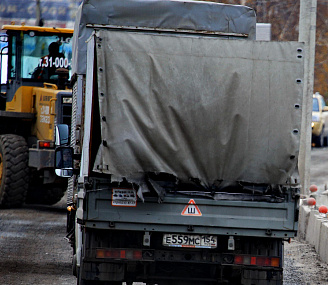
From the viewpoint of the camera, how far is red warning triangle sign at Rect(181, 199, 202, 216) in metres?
7.98

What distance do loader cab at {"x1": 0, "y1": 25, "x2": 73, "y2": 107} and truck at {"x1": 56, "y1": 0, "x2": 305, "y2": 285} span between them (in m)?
10.2

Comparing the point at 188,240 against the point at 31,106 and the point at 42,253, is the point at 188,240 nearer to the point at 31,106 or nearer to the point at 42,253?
the point at 42,253

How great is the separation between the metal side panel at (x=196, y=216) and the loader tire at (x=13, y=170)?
32.3 ft

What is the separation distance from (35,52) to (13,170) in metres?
2.62

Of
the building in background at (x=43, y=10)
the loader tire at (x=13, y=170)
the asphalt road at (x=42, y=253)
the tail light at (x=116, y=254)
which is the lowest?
the asphalt road at (x=42, y=253)

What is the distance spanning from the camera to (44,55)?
18.4m

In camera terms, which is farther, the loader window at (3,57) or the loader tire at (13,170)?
the loader window at (3,57)

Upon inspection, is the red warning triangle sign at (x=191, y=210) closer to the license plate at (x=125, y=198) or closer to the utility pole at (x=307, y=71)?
the license plate at (x=125, y=198)

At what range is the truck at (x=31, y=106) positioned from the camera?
1723cm

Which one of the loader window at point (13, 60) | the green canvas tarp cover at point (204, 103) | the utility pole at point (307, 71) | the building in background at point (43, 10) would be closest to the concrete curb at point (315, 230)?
the utility pole at point (307, 71)

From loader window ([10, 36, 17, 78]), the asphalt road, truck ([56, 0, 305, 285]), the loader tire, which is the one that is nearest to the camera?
truck ([56, 0, 305, 285])

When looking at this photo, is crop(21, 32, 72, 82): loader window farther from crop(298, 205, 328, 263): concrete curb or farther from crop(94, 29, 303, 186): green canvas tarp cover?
crop(94, 29, 303, 186): green canvas tarp cover

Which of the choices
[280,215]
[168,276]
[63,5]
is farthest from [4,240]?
[63,5]

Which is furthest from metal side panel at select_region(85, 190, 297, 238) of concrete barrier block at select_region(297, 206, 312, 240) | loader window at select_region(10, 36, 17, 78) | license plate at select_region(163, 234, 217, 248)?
loader window at select_region(10, 36, 17, 78)
